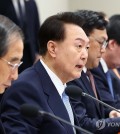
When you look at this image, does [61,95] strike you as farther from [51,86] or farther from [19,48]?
[19,48]

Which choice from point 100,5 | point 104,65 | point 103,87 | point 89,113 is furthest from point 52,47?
point 100,5

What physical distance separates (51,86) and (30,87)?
128mm

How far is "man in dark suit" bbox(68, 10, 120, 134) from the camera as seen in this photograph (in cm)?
201

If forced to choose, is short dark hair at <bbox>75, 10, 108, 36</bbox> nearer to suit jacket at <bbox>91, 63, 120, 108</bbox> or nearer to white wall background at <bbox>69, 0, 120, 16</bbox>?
suit jacket at <bbox>91, 63, 120, 108</bbox>

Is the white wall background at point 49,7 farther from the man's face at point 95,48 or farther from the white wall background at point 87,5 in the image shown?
the man's face at point 95,48

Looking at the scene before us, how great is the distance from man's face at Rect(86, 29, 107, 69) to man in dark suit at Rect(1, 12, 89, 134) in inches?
16.0

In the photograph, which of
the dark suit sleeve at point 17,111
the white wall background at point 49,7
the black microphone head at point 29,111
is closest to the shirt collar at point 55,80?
the dark suit sleeve at point 17,111

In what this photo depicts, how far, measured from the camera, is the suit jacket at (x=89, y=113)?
2002 mm

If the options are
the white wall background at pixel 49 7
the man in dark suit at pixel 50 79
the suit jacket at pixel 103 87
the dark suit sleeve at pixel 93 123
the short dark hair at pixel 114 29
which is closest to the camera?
the man in dark suit at pixel 50 79

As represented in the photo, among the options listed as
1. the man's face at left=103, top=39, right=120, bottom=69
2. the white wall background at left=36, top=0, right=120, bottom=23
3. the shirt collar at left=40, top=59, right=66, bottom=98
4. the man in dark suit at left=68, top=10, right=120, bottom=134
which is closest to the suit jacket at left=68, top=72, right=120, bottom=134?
the man in dark suit at left=68, top=10, right=120, bottom=134

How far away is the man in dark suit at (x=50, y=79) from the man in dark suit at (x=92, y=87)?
0.55 feet

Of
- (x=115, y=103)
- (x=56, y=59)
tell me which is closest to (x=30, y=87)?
(x=56, y=59)

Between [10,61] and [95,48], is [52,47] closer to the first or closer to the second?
[10,61]

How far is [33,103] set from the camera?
5.27 ft
